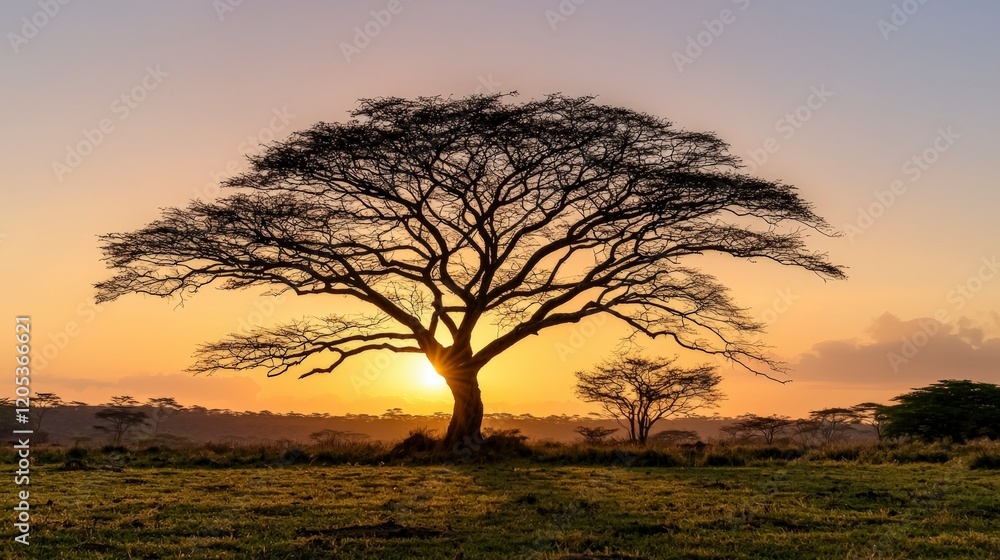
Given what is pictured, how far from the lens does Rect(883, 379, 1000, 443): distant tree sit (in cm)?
3488

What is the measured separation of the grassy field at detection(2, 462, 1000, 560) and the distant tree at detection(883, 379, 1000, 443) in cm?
2031

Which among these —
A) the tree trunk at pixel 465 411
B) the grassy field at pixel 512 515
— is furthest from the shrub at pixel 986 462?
the tree trunk at pixel 465 411

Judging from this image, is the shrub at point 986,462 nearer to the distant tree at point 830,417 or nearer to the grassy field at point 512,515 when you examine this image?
the grassy field at point 512,515

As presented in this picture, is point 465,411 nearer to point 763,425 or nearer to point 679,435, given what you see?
point 763,425

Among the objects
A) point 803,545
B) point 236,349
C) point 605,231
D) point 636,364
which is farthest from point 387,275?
point 636,364

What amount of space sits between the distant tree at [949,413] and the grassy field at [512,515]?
66.6 feet

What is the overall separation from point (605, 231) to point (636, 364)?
62.5 ft

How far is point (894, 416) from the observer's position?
124ft

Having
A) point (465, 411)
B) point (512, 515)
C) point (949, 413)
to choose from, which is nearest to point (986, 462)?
point (465, 411)

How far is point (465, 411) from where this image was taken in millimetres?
22719

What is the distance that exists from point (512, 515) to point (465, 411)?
11.6 metres

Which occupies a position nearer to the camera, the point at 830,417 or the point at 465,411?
the point at 465,411

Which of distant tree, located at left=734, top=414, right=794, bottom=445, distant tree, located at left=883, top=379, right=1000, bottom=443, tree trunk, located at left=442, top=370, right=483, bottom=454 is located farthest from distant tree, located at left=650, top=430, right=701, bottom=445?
tree trunk, located at left=442, top=370, right=483, bottom=454

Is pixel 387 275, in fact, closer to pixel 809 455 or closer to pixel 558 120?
pixel 558 120
